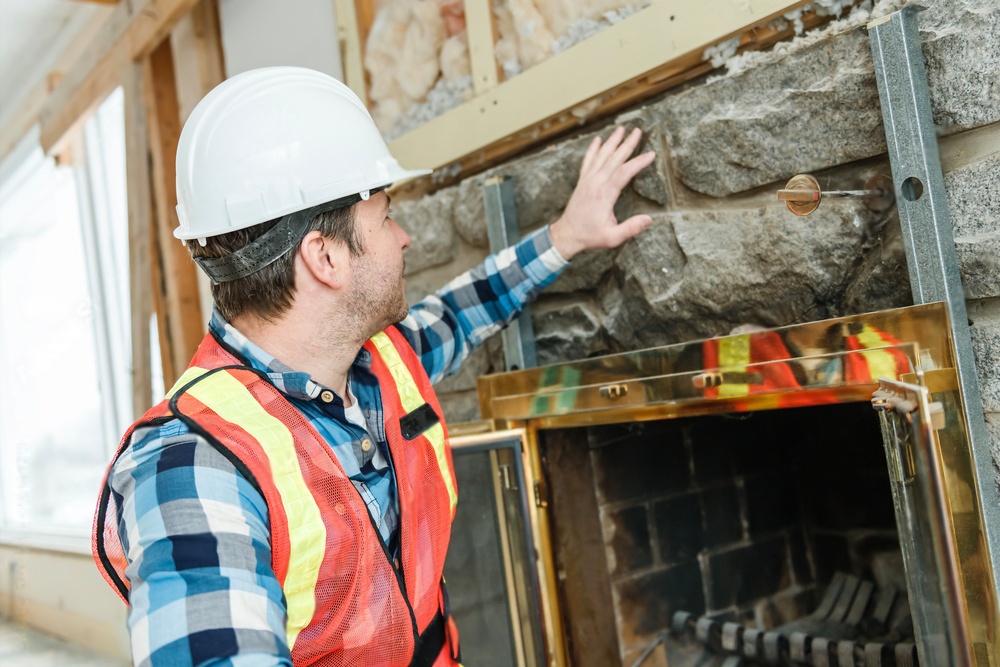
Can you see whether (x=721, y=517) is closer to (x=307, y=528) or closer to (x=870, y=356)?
(x=870, y=356)

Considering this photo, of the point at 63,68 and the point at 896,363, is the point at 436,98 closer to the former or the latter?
the point at 896,363

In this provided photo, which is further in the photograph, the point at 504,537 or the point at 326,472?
the point at 504,537

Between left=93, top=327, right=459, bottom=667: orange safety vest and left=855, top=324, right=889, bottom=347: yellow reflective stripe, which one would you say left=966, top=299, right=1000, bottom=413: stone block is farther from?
left=93, top=327, right=459, bottom=667: orange safety vest

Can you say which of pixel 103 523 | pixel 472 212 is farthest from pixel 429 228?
pixel 103 523

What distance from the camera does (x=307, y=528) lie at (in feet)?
4.20

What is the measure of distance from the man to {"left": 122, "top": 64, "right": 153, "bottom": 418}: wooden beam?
2498 mm

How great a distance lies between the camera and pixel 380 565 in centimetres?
139

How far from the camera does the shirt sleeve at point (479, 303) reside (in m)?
1.89

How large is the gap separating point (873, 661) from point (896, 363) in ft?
2.70

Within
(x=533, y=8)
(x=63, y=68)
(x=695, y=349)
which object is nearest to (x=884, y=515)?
(x=695, y=349)

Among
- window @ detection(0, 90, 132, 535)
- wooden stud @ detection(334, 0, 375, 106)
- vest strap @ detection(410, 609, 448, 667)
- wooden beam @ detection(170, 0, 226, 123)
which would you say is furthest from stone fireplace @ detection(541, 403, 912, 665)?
window @ detection(0, 90, 132, 535)

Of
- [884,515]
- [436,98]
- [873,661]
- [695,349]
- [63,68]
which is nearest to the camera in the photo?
[695,349]

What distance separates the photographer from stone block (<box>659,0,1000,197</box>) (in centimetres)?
125

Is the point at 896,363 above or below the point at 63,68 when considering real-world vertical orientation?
below
